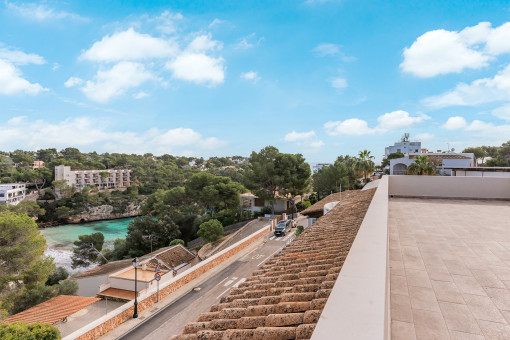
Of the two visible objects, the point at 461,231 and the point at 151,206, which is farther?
the point at 151,206

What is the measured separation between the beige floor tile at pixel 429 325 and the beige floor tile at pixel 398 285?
37 centimetres

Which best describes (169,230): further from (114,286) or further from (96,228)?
(96,228)

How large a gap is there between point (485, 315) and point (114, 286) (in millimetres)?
17852

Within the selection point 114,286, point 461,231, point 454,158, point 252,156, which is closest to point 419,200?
point 461,231

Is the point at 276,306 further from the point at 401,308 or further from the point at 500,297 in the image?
the point at 500,297

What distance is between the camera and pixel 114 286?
15945mm

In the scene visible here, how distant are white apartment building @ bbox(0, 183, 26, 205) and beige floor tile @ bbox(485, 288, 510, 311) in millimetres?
72675

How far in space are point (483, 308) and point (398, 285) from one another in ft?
2.44

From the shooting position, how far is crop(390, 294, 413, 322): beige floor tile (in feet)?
8.02

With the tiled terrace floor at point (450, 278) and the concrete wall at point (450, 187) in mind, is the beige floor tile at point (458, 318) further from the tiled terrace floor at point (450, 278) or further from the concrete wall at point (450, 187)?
the concrete wall at point (450, 187)

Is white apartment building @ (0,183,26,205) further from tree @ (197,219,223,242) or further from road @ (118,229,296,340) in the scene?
road @ (118,229,296,340)

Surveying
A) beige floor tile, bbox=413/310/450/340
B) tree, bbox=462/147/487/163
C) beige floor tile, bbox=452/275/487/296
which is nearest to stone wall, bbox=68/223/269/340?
beige floor tile, bbox=413/310/450/340

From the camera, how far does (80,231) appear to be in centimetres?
5250

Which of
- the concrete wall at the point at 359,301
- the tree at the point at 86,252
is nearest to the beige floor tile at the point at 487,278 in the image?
the concrete wall at the point at 359,301
